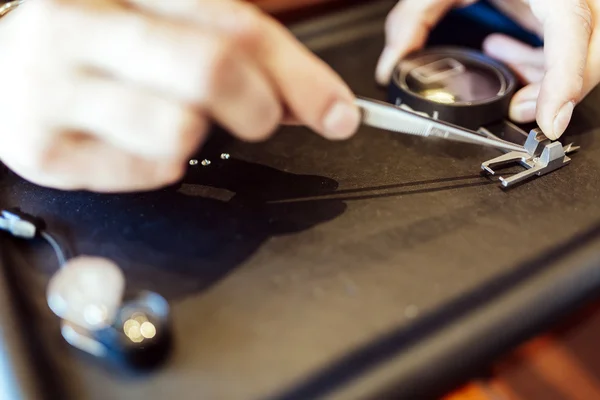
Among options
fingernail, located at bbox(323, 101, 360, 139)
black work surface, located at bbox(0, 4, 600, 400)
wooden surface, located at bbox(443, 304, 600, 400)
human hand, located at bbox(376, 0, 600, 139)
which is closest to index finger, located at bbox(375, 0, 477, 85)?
human hand, located at bbox(376, 0, 600, 139)

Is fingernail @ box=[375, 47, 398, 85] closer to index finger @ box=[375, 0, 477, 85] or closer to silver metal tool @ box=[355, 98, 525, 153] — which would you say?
index finger @ box=[375, 0, 477, 85]

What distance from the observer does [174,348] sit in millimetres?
336

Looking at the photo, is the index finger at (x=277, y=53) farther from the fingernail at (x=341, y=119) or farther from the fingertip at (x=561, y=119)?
the fingertip at (x=561, y=119)

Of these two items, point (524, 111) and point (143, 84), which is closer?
point (143, 84)

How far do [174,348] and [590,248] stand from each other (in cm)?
28

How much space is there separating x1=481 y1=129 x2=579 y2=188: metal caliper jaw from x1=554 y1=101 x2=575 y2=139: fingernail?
0.01m

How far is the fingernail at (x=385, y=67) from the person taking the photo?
59cm

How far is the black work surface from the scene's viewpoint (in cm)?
33

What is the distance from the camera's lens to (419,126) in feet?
1.55

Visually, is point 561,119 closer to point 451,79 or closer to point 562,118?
point 562,118

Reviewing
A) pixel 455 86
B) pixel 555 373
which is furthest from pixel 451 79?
pixel 555 373

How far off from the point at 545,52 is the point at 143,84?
1.16ft

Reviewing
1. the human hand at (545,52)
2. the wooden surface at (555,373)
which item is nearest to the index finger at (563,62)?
the human hand at (545,52)

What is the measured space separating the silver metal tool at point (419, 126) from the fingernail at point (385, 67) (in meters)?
0.11
